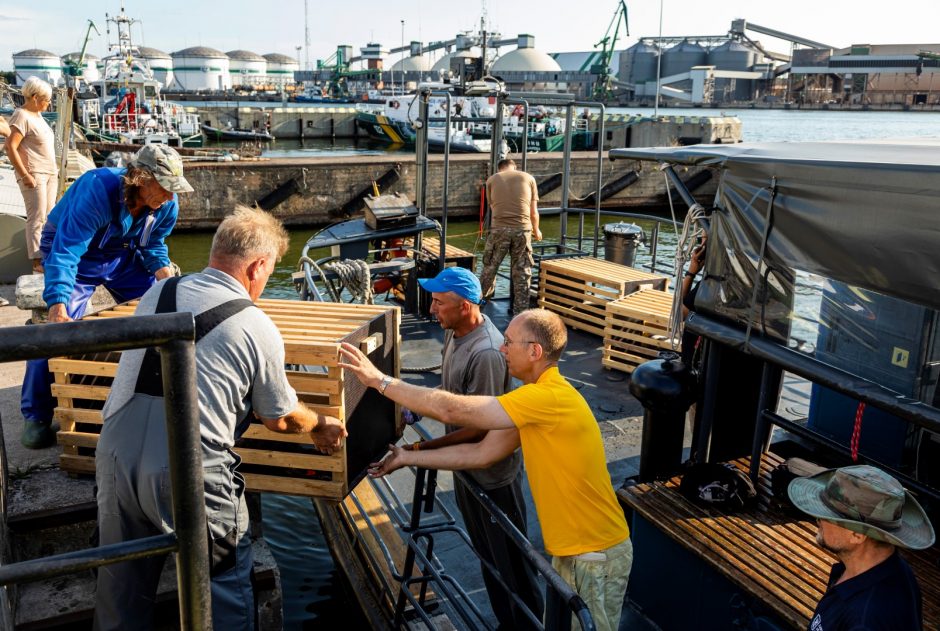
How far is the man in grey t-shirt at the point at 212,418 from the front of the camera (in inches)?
107

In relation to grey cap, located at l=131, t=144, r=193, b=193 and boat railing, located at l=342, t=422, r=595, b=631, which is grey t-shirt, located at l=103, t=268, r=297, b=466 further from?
grey cap, located at l=131, t=144, r=193, b=193

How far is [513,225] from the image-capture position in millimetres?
9914

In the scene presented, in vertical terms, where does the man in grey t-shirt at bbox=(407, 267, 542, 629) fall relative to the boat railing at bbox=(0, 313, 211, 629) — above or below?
below

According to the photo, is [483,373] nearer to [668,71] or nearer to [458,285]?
[458,285]

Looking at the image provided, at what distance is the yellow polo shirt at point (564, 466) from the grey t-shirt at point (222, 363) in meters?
1.01

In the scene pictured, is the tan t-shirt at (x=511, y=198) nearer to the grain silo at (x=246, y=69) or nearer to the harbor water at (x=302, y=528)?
the harbor water at (x=302, y=528)

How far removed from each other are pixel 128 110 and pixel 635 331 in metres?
39.0

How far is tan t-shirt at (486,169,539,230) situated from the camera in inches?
385

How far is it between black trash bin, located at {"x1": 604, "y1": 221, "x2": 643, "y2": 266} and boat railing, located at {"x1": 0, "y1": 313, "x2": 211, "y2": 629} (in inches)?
439

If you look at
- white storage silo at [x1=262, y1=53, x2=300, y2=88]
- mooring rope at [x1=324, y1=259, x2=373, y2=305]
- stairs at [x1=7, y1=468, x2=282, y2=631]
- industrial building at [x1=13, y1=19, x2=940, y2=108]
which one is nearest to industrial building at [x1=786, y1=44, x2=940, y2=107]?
industrial building at [x1=13, y1=19, x2=940, y2=108]

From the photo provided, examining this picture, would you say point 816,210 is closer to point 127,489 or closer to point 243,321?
point 243,321

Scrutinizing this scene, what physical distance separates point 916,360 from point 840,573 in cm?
125

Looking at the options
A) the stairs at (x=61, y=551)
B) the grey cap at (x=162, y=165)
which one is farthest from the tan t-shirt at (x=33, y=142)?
the stairs at (x=61, y=551)

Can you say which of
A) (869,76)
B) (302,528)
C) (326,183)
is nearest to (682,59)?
(869,76)
